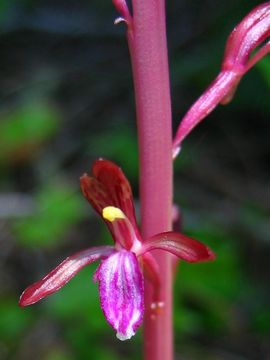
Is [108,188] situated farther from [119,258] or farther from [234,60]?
[234,60]

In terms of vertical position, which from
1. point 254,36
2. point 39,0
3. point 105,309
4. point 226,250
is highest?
point 39,0

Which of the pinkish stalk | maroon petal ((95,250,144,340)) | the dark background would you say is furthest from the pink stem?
the dark background

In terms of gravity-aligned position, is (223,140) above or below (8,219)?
above

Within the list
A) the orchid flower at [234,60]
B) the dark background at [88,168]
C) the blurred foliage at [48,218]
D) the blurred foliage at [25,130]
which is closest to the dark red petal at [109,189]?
the orchid flower at [234,60]

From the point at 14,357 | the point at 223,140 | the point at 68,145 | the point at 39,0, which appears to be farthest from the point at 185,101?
the point at 14,357

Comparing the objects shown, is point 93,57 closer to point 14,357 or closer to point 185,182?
point 185,182

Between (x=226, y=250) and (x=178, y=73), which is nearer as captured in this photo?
(x=226, y=250)

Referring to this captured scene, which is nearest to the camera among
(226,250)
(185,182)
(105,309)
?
(105,309)

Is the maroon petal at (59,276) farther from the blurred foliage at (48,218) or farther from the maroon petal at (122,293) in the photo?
the blurred foliage at (48,218)
